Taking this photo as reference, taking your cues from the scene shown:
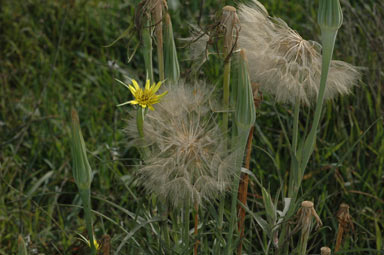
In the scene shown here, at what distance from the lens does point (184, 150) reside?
58.3 inches

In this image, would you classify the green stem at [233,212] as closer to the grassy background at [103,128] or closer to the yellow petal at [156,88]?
the grassy background at [103,128]

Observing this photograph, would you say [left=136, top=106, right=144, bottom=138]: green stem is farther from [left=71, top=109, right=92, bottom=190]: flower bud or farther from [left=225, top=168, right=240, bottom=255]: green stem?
[left=225, top=168, right=240, bottom=255]: green stem

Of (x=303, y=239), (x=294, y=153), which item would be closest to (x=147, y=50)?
(x=294, y=153)

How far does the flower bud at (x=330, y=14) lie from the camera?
4.61ft

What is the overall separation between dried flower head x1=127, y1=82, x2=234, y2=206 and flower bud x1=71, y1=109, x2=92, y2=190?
156mm

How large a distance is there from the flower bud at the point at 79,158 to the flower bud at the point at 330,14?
67cm

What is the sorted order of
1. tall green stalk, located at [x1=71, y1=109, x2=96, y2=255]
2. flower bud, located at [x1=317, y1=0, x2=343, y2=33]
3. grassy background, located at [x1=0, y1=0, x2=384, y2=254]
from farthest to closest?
grassy background, located at [x1=0, y1=0, x2=384, y2=254]
flower bud, located at [x1=317, y1=0, x2=343, y2=33]
tall green stalk, located at [x1=71, y1=109, x2=96, y2=255]

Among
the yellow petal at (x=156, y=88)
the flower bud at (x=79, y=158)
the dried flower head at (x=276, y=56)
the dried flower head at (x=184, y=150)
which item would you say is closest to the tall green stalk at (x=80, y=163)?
the flower bud at (x=79, y=158)

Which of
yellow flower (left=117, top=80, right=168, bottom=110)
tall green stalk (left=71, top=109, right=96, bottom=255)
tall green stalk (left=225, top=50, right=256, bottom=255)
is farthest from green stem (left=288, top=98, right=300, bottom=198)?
tall green stalk (left=71, top=109, right=96, bottom=255)

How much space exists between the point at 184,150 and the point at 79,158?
281 millimetres

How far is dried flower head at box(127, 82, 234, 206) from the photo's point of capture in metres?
1.45

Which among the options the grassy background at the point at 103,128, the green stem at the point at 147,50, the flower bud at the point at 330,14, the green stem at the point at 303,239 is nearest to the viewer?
the flower bud at the point at 330,14

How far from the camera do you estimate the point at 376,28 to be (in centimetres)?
300

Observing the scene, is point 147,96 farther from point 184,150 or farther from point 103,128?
point 103,128
